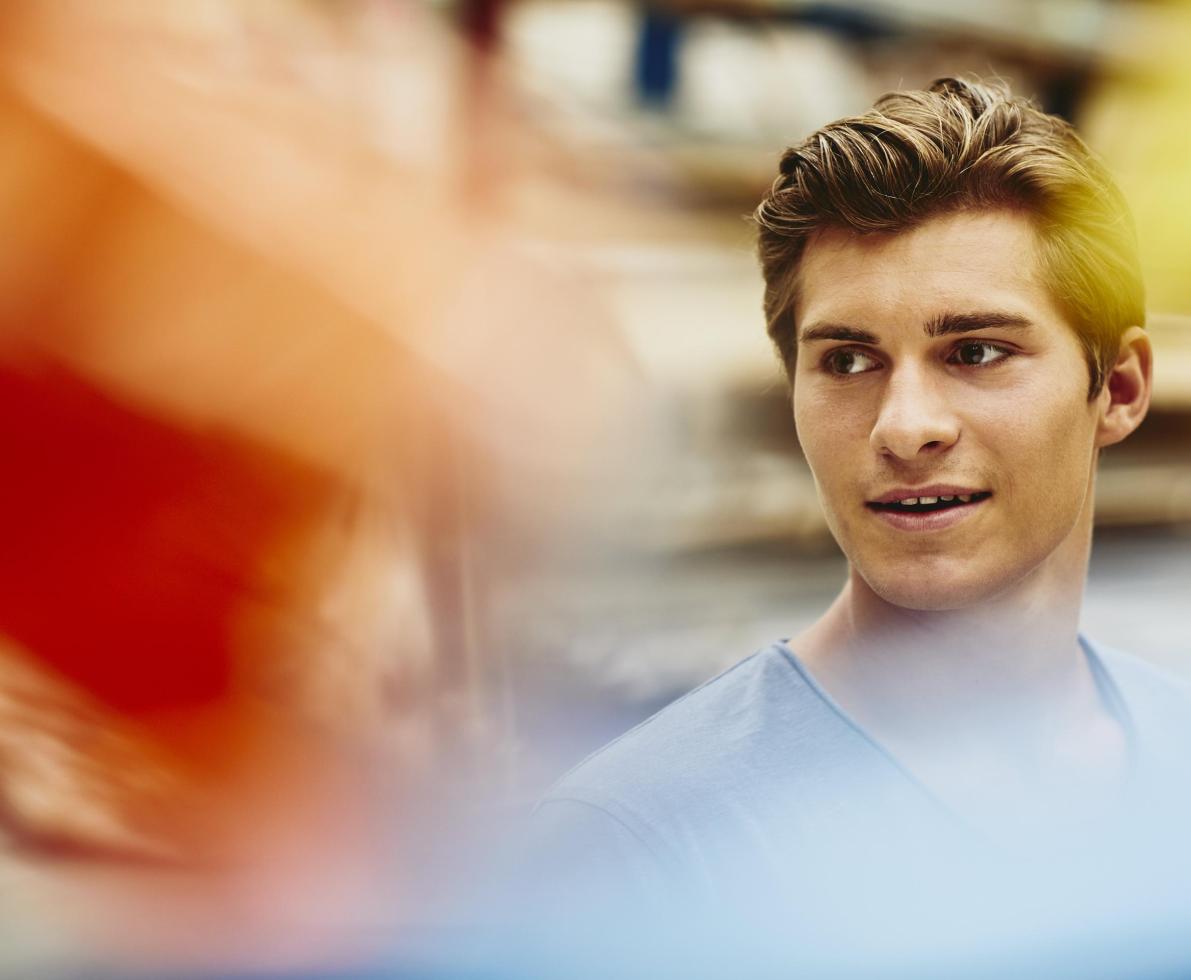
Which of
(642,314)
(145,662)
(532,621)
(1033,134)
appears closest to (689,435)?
(642,314)

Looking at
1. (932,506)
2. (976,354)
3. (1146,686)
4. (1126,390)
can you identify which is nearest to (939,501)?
(932,506)

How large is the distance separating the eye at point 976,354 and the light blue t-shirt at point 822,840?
28 centimetres

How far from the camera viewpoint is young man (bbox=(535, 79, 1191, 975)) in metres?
0.90

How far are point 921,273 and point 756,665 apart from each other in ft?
1.14

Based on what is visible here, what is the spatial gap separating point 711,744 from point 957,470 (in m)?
0.29

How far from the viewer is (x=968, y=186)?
0.89 metres

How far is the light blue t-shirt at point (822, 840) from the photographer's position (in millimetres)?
953

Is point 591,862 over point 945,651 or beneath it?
beneath

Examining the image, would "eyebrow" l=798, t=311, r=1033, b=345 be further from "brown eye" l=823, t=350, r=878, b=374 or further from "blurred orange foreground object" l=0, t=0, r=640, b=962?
"blurred orange foreground object" l=0, t=0, r=640, b=962

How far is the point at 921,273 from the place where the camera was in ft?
2.93

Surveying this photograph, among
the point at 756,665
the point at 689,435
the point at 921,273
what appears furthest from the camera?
the point at 689,435

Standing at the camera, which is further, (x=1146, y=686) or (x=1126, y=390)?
(x=1146, y=686)

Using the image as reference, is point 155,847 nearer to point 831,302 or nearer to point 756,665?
point 756,665

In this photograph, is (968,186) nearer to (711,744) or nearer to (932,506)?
(932,506)
